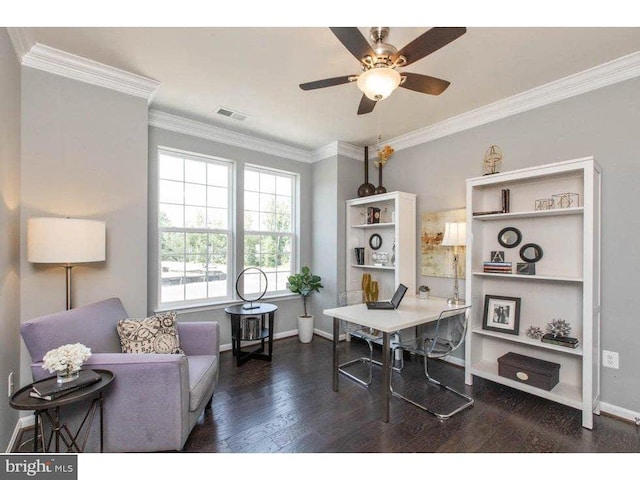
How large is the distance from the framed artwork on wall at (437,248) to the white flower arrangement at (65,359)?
321 cm

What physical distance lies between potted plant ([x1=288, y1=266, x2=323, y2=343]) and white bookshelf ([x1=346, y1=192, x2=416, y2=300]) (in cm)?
48

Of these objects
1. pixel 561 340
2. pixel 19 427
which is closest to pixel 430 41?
pixel 561 340

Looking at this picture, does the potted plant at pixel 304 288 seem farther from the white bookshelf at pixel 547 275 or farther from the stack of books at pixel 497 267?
the stack of books at pixel 497 267

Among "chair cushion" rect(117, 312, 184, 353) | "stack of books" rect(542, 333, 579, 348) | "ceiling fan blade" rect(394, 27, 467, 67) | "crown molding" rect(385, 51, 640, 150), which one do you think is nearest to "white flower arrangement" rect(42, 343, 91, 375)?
"chair cushion" rect(117, 312, 184, 353)

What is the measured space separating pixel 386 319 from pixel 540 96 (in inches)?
95.0

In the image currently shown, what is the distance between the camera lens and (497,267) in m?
2.71

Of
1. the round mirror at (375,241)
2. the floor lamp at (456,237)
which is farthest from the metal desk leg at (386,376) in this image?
the round mirror at (375,241)

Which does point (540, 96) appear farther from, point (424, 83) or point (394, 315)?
point (394, 315)

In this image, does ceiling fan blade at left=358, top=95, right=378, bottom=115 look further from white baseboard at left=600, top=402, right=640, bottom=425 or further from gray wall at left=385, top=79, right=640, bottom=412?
white baseboard at left=600, top=402, right=640, bottom=425

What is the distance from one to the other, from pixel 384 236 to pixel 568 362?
7.33 ft

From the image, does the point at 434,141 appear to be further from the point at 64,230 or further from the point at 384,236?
the point at 64,230

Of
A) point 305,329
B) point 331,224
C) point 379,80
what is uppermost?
point 379,80

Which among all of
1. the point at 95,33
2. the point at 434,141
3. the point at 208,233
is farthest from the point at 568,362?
the point at 95,33
